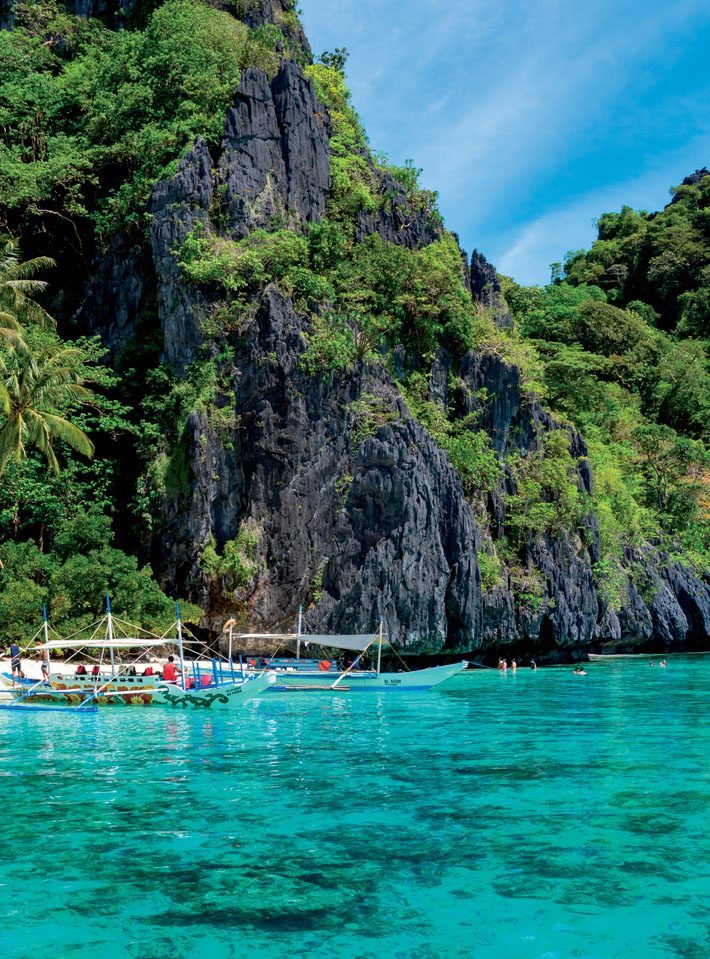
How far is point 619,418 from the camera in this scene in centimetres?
5959

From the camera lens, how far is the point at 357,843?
10547mm

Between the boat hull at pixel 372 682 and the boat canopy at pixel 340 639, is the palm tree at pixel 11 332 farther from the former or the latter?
the boat hull at pixel 372 682

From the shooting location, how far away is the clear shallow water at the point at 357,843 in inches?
303

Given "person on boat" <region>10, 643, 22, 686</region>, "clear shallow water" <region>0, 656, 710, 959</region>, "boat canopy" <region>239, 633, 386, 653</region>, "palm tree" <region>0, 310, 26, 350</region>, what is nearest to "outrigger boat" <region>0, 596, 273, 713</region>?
"person on boat" <region>10, 643, 22, 686</region>

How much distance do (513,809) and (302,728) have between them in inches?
392

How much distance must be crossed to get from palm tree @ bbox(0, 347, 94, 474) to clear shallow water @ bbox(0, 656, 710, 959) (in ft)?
41.6

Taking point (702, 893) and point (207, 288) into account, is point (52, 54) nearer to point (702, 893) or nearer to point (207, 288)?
point (207, 288)

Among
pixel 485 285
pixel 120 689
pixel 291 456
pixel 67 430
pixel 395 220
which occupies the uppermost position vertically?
pixel 395 220

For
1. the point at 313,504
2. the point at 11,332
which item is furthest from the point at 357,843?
the point at 313,504

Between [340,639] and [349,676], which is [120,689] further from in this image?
[349,676]

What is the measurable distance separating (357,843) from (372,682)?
65.6ft

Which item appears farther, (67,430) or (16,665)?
(67,430)

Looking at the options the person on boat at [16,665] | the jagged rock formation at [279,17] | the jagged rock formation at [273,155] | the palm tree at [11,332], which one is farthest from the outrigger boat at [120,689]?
the jagged rock formation at [279,17]

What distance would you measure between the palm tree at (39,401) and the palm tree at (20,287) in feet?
8.10
